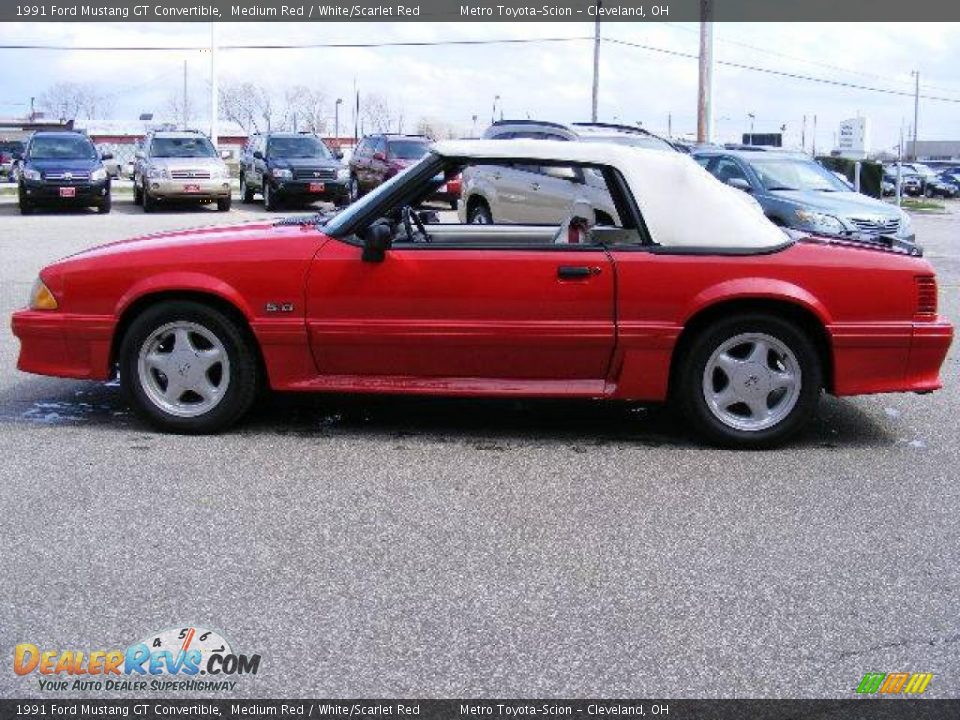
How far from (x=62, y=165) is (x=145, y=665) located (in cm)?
2447

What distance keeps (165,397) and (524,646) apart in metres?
3.17

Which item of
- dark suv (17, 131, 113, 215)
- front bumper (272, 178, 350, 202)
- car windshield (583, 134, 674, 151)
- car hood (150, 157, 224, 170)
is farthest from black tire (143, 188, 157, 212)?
car windshield (583, 134, 674, 151)

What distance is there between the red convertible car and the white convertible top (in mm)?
11

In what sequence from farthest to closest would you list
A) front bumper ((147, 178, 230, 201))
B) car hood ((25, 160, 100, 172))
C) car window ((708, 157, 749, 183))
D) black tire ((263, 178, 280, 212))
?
black tire ((263, 178, 280, 212)) < front bumper ((147, 178, 230, 201)) < car hood ((25, 160, 100, 172)) < car window ((708, 157, 749, 183))

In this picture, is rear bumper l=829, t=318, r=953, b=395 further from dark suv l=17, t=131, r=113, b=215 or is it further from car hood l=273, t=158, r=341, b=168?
dark suv l=17, t=131, r=113, b=215

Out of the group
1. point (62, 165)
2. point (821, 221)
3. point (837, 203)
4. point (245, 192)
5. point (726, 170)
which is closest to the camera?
point (821, 221)

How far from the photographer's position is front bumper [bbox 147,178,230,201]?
26.5 meters

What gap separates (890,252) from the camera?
6.45 metres

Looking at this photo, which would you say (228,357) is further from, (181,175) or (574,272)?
(181,175)

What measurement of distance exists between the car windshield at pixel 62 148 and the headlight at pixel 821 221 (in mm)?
17192

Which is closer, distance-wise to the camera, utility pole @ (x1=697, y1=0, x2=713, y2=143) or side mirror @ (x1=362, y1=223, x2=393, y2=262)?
side mirror @ (x1=362, y1=223, x2=393, y2=262)

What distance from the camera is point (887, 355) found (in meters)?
6.29

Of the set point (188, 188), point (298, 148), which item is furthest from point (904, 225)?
point (298, 148)
